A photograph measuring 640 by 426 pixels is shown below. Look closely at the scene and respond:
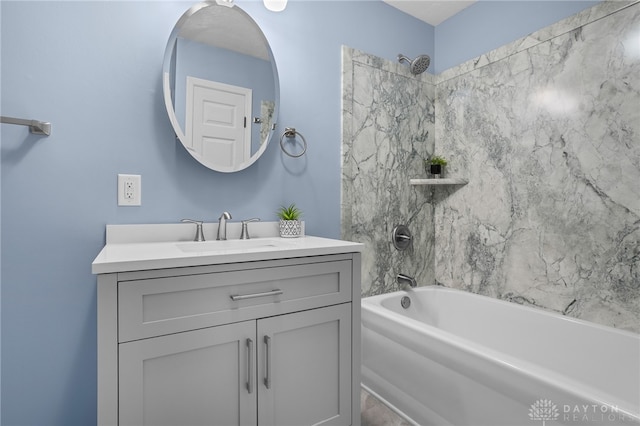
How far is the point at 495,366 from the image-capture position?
1.16 meters

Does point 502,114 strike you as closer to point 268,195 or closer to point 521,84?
point 521,84

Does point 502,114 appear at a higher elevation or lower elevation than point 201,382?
higher

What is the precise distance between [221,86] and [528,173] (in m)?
1.69

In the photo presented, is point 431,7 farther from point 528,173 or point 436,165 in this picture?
point 528,173

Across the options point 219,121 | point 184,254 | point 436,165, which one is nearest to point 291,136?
point 219,121

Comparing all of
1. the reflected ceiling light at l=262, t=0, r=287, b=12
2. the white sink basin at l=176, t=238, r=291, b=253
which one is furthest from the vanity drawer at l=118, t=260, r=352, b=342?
the reflected ceiling light at l=262, t=0, r=287, b=12

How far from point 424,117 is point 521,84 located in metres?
0.62

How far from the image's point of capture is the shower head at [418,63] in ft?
7.07

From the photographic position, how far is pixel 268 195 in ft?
5.74

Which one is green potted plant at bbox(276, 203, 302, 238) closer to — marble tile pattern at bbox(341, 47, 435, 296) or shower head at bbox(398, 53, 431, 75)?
marble tile pattern at bbox(341, 47, 435, 296)

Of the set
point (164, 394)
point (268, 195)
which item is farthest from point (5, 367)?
point (268, 195)

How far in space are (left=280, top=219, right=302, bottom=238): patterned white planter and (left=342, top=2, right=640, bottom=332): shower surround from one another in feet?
1.41

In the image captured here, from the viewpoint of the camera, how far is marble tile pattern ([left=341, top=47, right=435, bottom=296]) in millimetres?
2039

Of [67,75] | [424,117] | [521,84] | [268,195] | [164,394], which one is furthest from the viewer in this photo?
[424,117]
